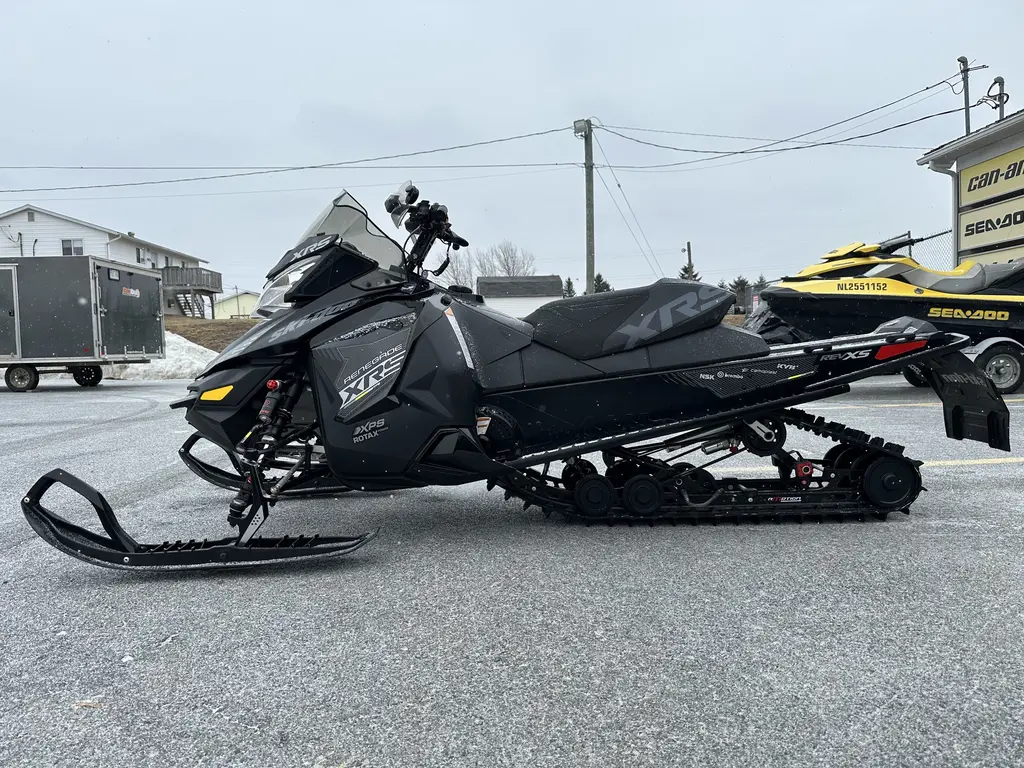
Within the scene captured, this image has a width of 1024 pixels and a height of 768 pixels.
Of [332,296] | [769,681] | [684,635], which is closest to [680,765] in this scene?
[769,681]

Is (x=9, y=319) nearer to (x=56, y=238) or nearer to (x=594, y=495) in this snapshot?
(x=594, y=495)

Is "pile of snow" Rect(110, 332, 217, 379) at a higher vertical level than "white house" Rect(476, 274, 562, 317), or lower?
lower

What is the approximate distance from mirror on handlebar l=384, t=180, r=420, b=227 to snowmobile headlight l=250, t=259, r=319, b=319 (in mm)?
466

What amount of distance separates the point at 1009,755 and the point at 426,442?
2.26 meters

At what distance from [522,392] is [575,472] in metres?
0.61

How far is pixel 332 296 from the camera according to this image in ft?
10.7

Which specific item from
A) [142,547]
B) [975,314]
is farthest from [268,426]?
[975,314]

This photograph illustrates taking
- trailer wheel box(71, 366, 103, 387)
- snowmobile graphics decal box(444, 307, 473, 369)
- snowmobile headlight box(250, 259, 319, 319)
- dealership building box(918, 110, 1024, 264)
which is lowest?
trailer wheel box(71, 366, 103, 387)

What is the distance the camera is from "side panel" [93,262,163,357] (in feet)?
47.9

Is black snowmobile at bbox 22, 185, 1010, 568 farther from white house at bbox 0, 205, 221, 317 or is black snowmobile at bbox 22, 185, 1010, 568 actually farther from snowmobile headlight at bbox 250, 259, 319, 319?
white house at bbox 0, 205, 221, 317

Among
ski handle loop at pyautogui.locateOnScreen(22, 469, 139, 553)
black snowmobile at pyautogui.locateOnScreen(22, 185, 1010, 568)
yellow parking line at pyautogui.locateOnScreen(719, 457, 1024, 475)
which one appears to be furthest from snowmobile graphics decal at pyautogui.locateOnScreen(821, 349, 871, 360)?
ski handle loop at pyautogui.locateOnScreen(22, 469, 139, 553)

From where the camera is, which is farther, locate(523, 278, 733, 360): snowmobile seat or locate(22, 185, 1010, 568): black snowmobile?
locate(523, 278, 733, 360): snowmobile seat

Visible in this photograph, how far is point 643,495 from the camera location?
3434mm

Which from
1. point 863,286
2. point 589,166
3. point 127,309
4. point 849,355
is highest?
point 589,166
